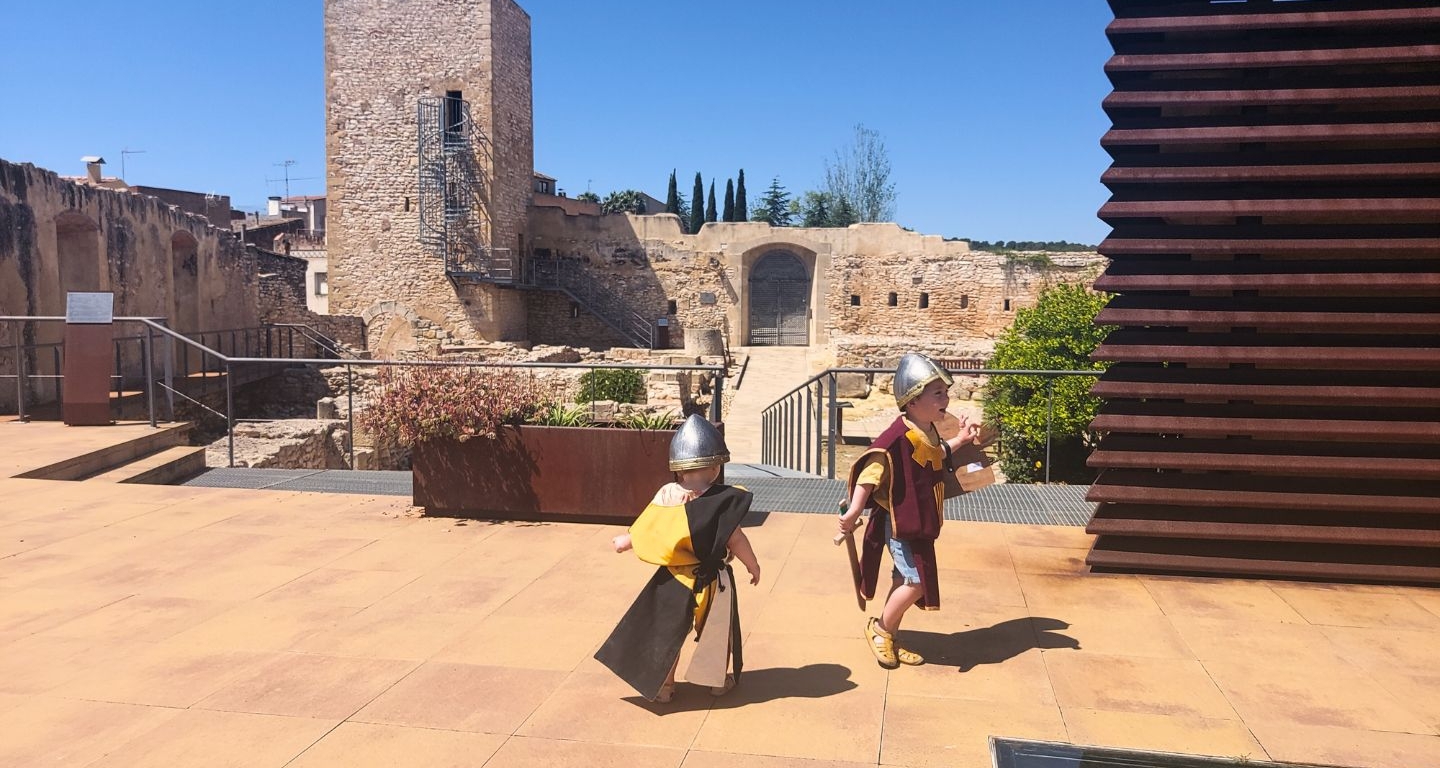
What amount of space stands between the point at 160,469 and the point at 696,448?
621 centimetres

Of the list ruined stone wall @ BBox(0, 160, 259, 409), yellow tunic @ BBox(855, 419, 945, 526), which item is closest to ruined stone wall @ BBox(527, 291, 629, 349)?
ruined stone wall @ BBox(0, 160, 259, 409)

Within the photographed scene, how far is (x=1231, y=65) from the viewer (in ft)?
16.1

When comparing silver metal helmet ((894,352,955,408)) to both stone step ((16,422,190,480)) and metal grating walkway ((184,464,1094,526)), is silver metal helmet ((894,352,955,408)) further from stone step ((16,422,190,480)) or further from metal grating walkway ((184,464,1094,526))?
stone step ((16,422,190,480))

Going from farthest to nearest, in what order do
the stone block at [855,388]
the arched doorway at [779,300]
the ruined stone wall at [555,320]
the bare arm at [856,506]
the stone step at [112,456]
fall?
the arched doorway at [779,300] < the ruined stone wall at [555,320] < the stone block at [855,388] < the stone step at [112,456] < the bare arm at [856,506]

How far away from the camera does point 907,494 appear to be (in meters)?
3.88

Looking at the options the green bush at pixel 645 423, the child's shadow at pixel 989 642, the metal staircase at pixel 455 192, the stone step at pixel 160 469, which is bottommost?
the child's shadow at pixel 989 642

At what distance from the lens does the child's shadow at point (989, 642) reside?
13.3 feet

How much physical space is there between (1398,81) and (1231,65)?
0.81 m

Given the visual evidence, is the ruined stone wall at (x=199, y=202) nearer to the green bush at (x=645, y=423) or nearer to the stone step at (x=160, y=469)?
the stone step at (x=160, y=469)

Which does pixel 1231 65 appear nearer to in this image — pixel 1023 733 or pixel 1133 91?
pixel 1133 91

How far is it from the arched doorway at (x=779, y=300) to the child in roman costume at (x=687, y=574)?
89.7ft

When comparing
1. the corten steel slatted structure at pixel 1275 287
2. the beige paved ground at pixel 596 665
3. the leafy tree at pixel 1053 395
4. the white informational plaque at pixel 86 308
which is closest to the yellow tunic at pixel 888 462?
the beige paved ground at pixel 596 665

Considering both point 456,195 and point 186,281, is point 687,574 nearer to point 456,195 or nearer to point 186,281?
point 186,281

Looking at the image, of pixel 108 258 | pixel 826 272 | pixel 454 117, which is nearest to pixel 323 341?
pixel 454 117
